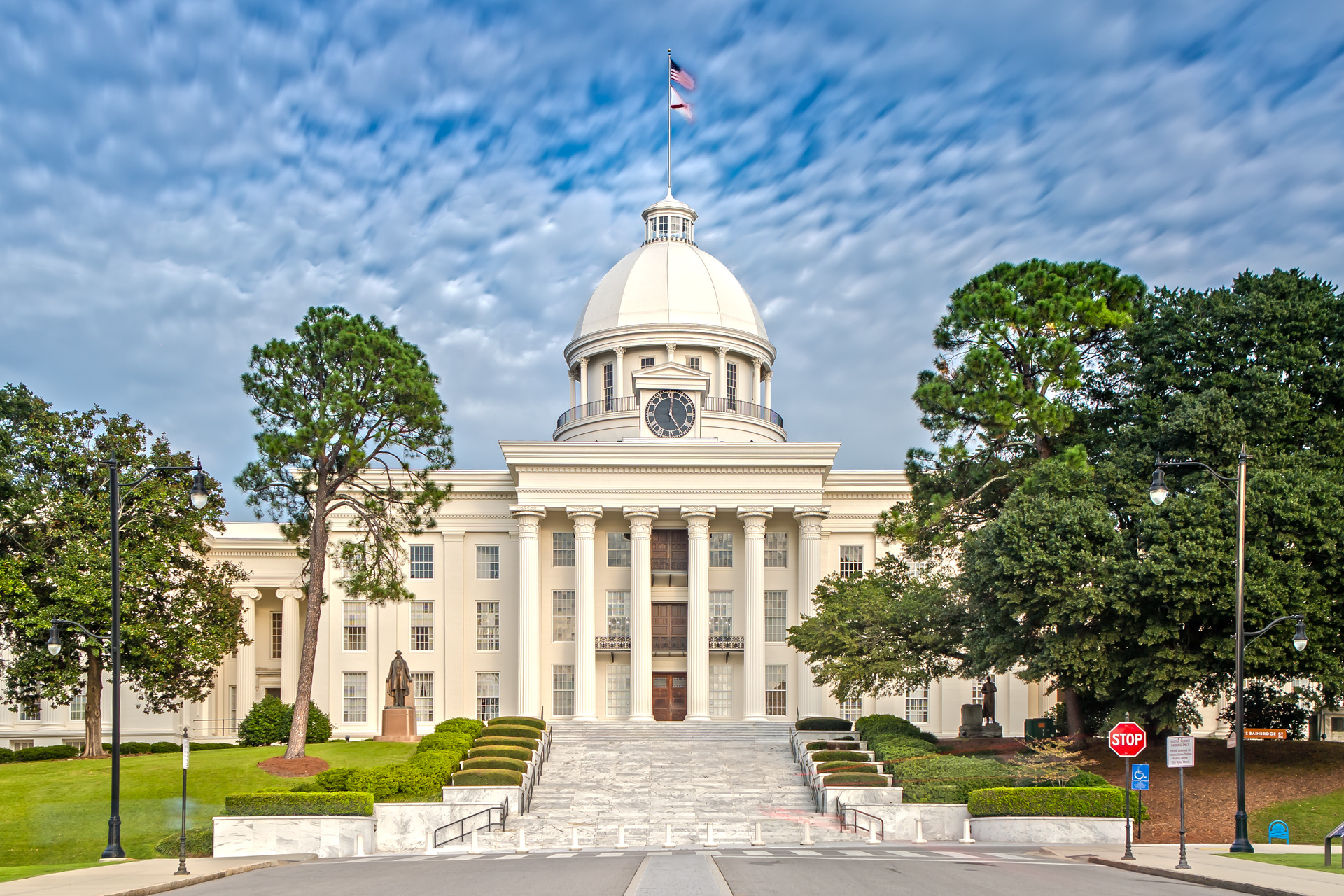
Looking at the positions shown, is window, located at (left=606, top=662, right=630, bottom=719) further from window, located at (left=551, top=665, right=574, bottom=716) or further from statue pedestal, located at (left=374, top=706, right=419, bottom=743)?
statue pedestal, located at (left=374, top=706, right=419, bottom=743)

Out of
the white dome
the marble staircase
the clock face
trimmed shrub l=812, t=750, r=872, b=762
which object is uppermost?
the white dome

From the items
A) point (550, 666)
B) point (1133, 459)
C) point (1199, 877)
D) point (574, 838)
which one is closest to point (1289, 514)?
point (1133, 459)

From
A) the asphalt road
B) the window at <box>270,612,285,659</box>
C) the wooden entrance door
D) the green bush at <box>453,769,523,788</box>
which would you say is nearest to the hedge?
the asphalt road

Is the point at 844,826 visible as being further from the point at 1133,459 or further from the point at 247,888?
the point at 247,888

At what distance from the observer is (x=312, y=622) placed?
38375 mm

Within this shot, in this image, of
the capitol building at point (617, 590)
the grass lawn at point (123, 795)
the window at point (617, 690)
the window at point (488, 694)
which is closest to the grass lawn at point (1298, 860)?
the grass lawn at point (123, 795)

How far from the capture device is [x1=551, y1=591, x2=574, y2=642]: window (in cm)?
5538

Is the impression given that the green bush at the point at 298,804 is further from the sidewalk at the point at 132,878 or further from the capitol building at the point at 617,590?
the capitol building at the point at 617,590

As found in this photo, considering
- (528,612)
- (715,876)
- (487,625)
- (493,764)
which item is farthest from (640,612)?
(715,876)

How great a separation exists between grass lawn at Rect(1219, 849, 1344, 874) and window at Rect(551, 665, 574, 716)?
34223 millimetres

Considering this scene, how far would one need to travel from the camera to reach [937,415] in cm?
3666

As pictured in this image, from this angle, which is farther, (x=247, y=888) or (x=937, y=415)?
(x=937, y=415)

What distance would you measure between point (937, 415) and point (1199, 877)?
720 inches

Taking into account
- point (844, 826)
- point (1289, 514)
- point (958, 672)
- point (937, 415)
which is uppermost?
point (937, 415)
